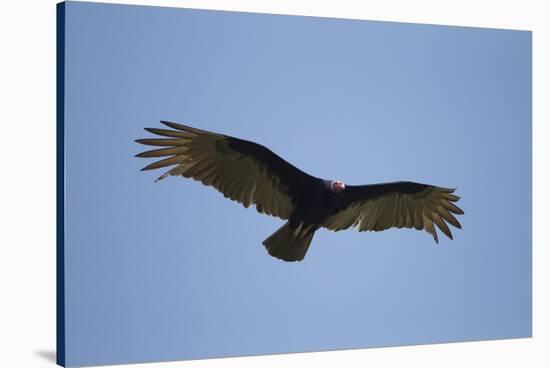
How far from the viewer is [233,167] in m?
7.29

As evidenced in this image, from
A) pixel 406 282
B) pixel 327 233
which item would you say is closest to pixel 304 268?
pixel 327 233

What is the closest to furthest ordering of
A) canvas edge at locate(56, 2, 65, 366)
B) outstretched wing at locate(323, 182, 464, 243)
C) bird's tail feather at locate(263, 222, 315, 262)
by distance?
canvas edge at locate(56, 2, 65, 366)
bird's tail feather at locate(263, 222, 315, 262)
outstretched wing at locate(323, 182, 464, 243)

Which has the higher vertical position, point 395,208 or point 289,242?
point 395,208

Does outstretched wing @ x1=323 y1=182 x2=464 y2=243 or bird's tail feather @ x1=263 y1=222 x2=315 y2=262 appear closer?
bird's tail feather @ x1=263 y1=222 x2=315 y2=262

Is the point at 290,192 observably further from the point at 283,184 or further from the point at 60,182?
the point at 60,182

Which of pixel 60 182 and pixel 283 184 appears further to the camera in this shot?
pixel 283 184

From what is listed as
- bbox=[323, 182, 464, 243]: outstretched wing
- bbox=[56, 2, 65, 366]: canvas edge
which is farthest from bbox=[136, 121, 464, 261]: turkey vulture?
bbox=[56, 2, 65, 366]: canvas edge

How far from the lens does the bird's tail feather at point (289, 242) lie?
751 cm

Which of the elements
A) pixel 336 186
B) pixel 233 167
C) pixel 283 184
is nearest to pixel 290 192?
pixel 283 184

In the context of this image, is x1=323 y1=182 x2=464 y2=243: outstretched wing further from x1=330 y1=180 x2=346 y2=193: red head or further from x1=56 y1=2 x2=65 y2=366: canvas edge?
x1=56 y1=2 x2=65 y2=366: canvas edge

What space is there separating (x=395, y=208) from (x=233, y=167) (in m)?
1.27

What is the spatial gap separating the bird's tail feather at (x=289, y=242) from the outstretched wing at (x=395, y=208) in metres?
0.18

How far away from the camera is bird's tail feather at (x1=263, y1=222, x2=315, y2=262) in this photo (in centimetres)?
751

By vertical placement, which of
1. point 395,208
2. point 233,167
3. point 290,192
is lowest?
point 395,208
